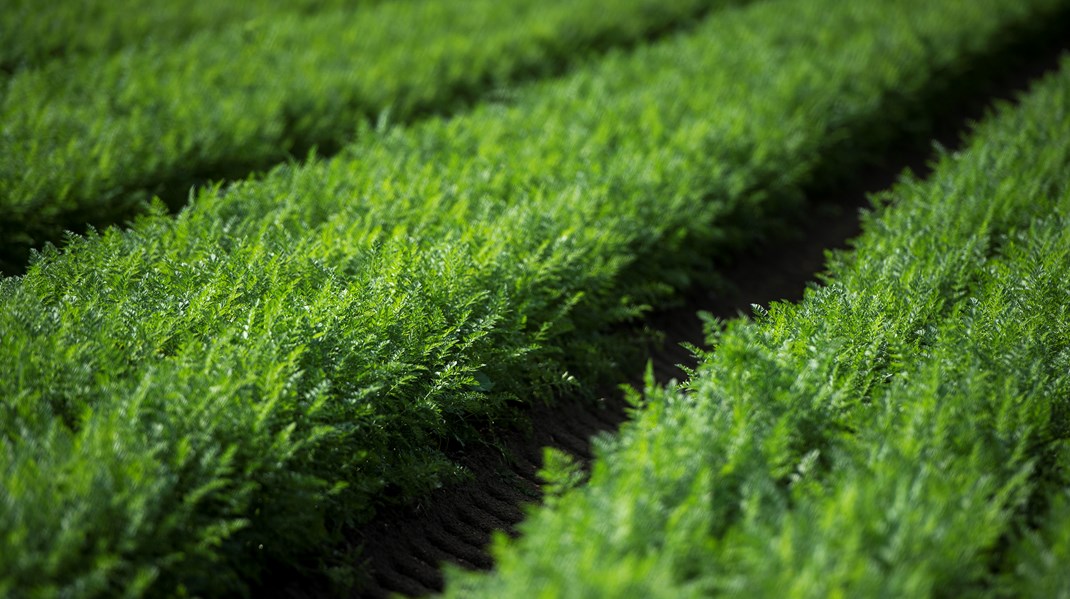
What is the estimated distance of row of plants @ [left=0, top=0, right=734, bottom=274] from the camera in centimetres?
584

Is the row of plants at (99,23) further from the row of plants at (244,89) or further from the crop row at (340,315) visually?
the crop row at (340,315)

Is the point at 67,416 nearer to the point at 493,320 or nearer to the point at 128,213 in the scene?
the point at 493,320

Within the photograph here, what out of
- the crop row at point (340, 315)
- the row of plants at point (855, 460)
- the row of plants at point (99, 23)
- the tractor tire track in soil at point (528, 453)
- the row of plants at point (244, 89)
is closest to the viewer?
the row of plants at point (855, 460)

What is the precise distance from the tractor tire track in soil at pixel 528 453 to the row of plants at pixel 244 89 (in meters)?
2.86

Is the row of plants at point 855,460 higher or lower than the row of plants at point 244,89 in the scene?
lower

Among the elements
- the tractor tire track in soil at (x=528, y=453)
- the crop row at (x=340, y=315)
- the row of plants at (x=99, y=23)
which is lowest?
the tractor tire track in soil at (x=528, y=453)

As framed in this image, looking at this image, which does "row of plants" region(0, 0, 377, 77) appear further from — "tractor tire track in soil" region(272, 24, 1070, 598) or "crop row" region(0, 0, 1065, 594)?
"tractor tire track in soil" region(272, 24, 1070, 598)

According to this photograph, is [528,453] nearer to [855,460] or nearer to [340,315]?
[340,315]

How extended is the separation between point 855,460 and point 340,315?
235 centimetres

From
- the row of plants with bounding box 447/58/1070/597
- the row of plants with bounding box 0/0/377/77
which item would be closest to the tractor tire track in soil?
the row of plants with bounding box 447/58/1070/597

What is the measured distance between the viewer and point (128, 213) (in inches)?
240

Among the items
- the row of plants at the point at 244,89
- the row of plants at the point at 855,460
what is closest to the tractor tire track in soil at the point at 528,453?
the row of plants at the point at 855,460

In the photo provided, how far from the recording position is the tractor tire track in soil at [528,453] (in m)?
3.91

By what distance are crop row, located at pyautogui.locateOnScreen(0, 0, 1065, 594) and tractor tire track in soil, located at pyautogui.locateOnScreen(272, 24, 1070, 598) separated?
16 cm
